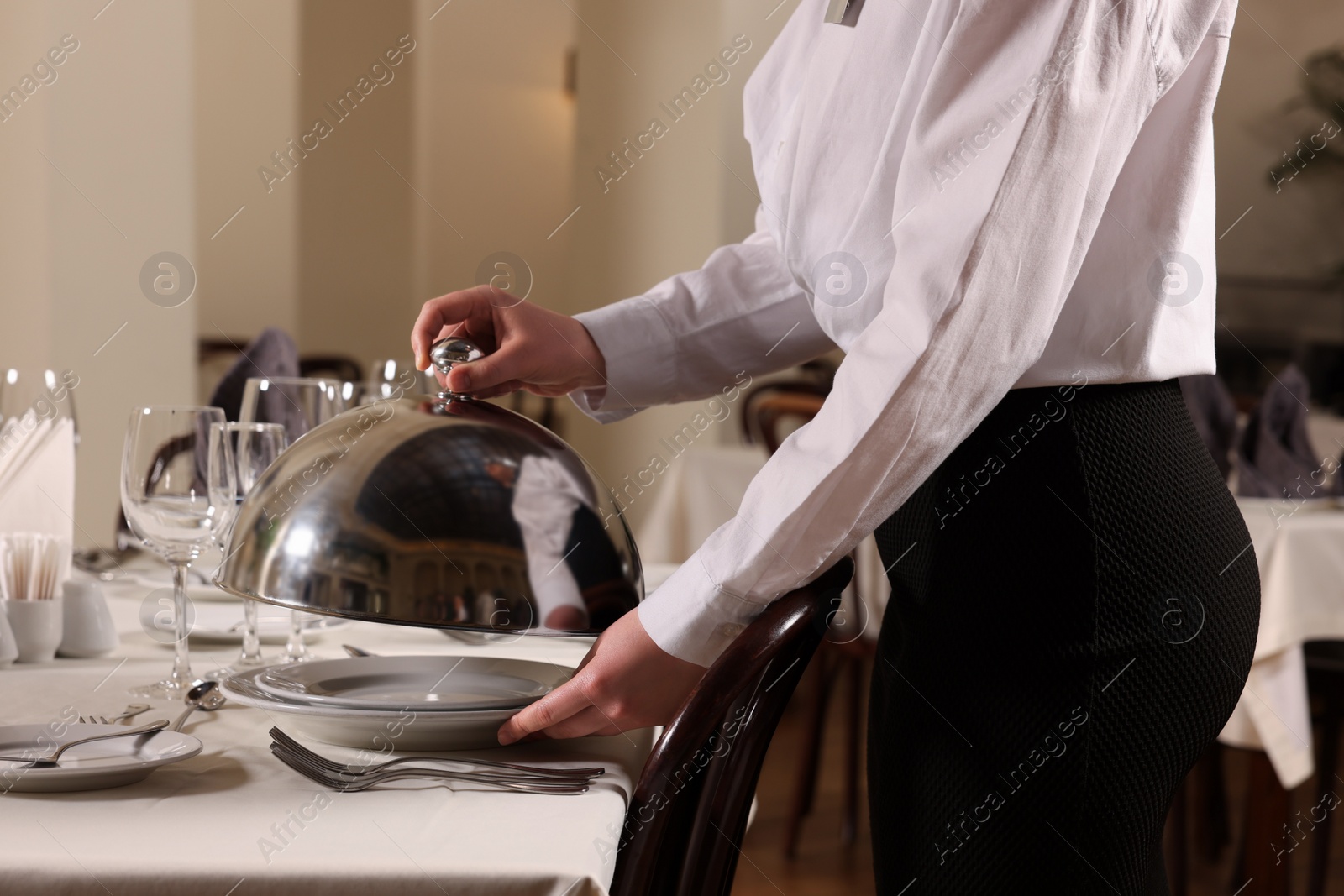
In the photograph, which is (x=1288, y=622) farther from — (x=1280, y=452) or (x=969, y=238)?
(x=969, y=238)

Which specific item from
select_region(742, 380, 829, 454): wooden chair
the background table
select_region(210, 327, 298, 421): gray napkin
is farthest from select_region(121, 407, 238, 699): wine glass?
the background table

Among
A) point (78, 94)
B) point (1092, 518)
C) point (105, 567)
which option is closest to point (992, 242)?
point (1092, 518)

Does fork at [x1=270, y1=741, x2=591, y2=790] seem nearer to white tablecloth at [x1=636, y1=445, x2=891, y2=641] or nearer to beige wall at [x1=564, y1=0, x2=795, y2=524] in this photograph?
white tablecloth at [x1=636, y1=445, x2=891, y2=641]

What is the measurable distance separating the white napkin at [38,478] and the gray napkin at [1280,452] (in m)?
1.85

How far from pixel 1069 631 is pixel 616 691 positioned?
26 centimetres

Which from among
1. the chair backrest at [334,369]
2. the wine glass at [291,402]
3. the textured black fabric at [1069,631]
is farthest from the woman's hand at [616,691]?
the chair backrest at [334,369]

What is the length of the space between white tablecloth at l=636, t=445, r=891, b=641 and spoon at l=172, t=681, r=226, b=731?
6.15 ft

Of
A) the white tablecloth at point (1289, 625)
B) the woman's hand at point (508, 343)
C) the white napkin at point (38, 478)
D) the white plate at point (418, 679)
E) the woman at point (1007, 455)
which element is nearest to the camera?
the woman at point (1007, 455)

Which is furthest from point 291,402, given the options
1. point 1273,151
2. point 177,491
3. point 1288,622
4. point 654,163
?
point 1273,151

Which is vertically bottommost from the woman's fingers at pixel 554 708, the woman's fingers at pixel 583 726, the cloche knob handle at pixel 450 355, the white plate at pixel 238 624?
the white plate at pixel 238 624

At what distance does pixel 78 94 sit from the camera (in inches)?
116

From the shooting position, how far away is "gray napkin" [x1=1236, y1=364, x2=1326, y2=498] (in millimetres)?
2123

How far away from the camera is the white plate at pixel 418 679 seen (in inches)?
29.8

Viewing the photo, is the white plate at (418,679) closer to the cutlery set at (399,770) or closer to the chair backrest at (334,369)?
the cutlery set at (399,770)
